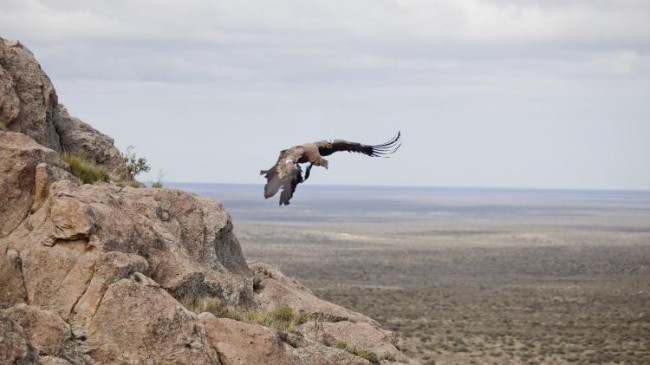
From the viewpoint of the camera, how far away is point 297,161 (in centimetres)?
1555

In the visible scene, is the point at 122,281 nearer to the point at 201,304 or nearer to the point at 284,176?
the point at 201,304

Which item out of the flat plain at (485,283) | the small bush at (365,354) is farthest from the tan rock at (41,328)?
the flat plain at (485,283)

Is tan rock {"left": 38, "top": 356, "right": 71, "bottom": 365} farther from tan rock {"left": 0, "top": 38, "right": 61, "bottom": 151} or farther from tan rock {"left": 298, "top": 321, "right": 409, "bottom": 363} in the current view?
tan rock {"left": 0, "top": 38, "right": 61, "bottom": 151}

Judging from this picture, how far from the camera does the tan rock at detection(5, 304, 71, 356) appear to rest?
9.51 meters

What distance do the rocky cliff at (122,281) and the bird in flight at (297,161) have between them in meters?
0.96

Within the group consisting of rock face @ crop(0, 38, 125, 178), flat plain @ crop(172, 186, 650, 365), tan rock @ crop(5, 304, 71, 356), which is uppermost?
rock face @ crop(0, 38, 125, 178)

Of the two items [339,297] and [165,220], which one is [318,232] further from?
[165,220]

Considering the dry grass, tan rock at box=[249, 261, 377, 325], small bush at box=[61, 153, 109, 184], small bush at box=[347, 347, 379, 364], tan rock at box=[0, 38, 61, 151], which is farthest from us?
tan rock at box=[249, 261, 377, 325]

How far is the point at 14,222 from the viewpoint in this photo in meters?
11.5

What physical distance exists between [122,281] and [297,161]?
532 cm

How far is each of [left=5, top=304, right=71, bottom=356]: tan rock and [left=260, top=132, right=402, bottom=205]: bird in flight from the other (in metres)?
5.28

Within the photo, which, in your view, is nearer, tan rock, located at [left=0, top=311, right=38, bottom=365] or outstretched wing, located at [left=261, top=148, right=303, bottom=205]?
tan rock, located at [left=0, top=311, right=38, bottom=365]

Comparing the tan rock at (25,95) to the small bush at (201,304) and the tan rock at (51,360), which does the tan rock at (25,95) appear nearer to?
the small bush at (201,304)

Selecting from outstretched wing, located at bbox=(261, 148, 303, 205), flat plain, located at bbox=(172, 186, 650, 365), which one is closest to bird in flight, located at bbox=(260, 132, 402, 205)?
outstretched wing, located at bbox=(261, 148, 303, 205)
